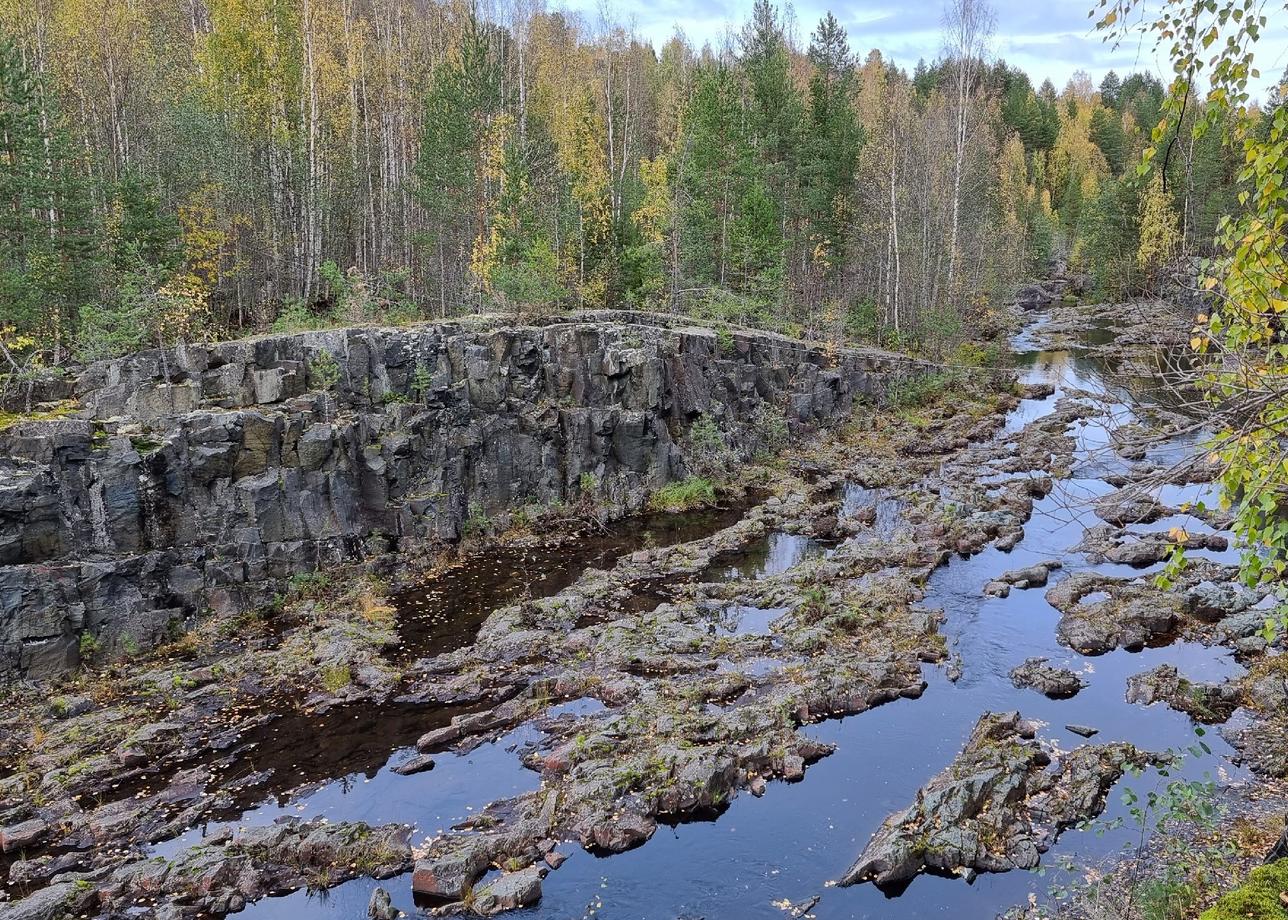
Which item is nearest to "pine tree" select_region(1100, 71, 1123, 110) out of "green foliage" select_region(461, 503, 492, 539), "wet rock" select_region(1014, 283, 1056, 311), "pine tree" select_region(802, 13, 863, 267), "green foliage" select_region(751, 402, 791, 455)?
"wet rock" select_region(1014, 283, 1056, 311)

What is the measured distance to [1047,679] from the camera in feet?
55.0

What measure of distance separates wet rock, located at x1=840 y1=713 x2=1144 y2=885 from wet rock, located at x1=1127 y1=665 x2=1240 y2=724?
2.46m

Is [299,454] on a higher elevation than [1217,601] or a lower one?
higher

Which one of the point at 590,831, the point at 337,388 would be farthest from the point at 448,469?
the point at 590,831

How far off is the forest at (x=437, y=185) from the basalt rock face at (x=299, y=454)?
12.0 feet

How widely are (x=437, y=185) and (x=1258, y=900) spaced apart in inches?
1596

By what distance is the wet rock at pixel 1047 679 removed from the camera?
16438 mm

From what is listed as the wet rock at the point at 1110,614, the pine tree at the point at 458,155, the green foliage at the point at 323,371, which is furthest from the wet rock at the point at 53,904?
the pine tree at the point at 458,155

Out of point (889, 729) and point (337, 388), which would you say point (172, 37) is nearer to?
point (337, 388)

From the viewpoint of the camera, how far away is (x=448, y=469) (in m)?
26.9

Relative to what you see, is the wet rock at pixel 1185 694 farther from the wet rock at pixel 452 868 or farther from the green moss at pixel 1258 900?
the wet rock at pixel 452 868

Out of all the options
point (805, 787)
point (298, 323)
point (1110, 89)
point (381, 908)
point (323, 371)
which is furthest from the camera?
point (1110, 89)

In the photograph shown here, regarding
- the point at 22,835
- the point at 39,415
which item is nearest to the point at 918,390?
the point at 39,415

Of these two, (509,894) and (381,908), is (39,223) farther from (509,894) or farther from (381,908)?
(509,894)
